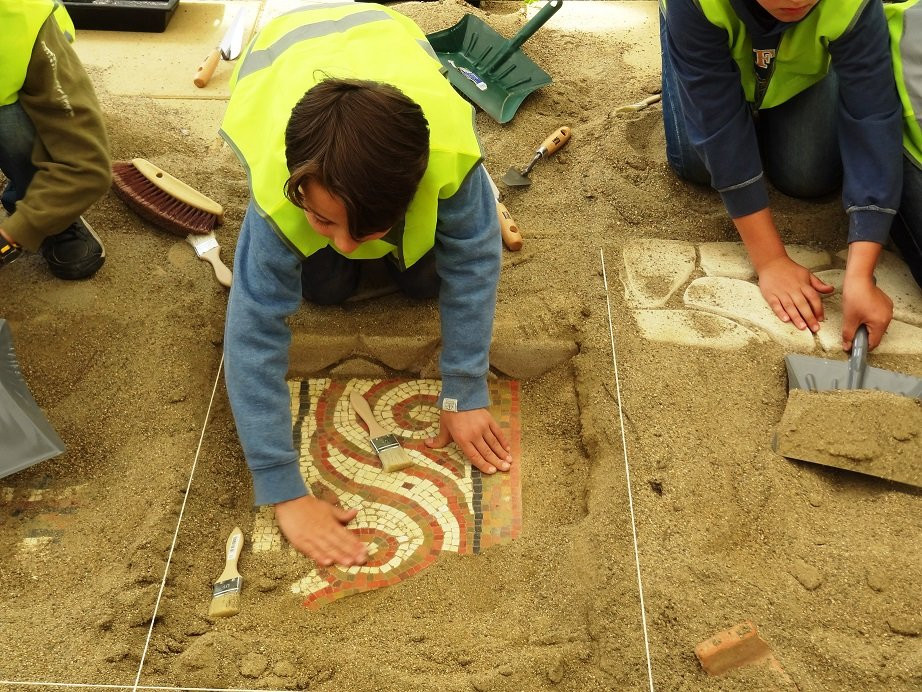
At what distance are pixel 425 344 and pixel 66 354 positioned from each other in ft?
2.83

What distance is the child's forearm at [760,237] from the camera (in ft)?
7.25

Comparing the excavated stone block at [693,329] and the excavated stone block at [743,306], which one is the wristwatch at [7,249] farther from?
the excavated stone block at [743,306]

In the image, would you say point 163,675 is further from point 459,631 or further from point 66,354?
point 66,354

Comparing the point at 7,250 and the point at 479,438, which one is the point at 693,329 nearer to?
the point at 479,438

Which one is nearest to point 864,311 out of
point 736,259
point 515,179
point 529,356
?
point 736,259

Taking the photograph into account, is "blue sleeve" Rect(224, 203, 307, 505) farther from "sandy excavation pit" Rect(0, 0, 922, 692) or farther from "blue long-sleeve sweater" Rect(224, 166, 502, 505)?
"sandy excavation pit" Rect(0, 0, 922, 692)

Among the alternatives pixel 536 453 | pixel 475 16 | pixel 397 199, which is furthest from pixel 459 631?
pixel 475 16

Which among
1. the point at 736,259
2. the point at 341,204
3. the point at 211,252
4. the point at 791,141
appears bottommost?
the point at 211,252

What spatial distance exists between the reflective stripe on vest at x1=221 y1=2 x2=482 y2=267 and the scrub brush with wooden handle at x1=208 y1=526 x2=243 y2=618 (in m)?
0.61

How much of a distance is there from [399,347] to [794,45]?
116cm

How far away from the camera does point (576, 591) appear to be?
168cm

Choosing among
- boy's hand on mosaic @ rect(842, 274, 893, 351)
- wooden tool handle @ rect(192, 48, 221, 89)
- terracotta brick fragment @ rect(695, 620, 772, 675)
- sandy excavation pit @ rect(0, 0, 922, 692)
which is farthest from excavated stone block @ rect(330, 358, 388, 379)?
wooden tool handle @ rect(192, 48, 221, 89)

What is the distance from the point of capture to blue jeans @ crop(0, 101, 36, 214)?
2.10 m

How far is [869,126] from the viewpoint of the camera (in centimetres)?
205
